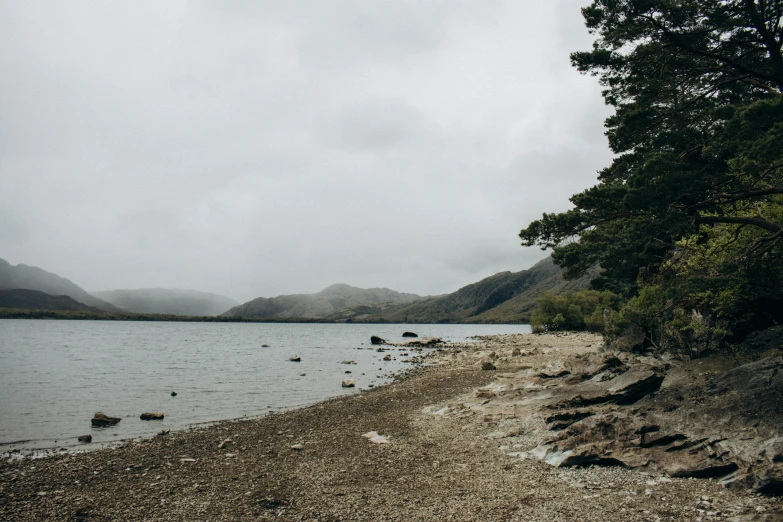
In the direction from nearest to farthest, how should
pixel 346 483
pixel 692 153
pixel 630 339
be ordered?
pixel 346 483
pixel 692 153
pixel 630 339

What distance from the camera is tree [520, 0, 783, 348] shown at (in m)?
13.8

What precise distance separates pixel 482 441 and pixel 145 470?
11035mm

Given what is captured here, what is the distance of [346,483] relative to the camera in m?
11.0

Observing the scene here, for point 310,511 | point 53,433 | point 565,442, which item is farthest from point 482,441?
point 53,433

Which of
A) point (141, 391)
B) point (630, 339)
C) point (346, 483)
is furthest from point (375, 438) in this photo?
point (141, 391)

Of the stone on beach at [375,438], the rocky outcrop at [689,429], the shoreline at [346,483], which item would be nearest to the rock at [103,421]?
the shoreline at [346,483]

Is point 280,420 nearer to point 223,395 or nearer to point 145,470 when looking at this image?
point 145,470

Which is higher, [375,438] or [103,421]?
[375,438]

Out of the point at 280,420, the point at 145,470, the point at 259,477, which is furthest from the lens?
the point at 280,420

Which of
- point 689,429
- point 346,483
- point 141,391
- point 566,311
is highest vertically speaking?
point 566,311

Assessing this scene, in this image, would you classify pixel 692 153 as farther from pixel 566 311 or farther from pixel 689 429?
pixel 566 311

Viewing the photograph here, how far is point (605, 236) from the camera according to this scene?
1600 cm

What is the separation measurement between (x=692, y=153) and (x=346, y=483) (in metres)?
16.6

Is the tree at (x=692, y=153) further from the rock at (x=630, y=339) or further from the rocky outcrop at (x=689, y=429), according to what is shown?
the rock at (x=630, y=339)
